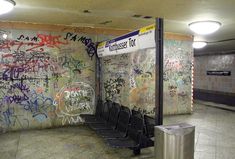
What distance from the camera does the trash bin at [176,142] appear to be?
121 inches

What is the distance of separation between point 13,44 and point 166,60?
475 cm

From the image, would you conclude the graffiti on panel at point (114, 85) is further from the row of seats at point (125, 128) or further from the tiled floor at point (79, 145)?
the tiled floor at point (79, 145)

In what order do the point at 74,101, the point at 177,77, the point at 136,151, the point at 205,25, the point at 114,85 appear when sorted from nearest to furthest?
the point at 136,151 < the point at 205,25 < the point at 74,101 < the point at 114,85 < the point at 177,77

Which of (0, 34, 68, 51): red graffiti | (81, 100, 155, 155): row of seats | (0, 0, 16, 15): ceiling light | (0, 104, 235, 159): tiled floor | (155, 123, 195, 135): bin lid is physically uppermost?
(0, 0, 16, 15): ceiling light

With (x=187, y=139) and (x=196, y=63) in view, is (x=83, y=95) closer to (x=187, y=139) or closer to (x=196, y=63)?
(x=187, y=139)

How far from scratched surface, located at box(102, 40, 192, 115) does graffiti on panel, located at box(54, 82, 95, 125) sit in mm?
602

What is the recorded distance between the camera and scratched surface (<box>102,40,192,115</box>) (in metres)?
6.92

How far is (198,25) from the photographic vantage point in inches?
216

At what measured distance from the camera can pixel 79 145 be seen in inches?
189

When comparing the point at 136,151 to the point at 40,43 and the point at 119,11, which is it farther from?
the point at 40,43

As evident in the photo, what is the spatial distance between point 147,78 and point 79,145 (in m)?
3.39

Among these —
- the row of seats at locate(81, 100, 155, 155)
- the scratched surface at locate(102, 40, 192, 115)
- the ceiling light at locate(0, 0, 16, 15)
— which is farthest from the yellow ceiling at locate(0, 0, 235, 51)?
the row of seats at locate(81, 100, 155, 155)

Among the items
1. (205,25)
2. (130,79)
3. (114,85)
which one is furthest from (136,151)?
(205,25)

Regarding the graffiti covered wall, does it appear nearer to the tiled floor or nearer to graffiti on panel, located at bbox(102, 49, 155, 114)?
graffiti on panel, located at bbox(102, 49, 155, 114)
